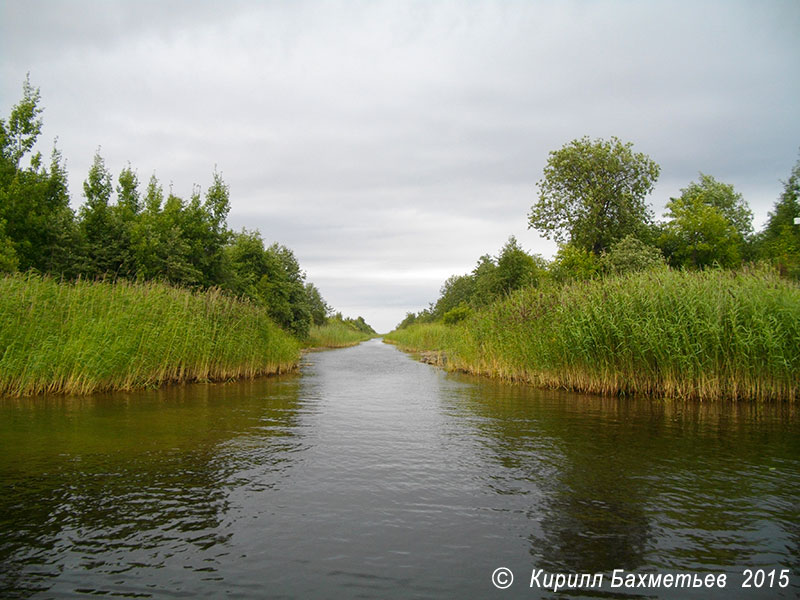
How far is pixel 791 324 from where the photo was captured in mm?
11289

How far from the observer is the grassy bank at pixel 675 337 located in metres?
11.4

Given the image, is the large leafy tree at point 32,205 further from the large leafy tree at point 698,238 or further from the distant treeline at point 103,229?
the large leafy tree at point 698,238

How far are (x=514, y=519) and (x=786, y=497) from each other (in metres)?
3.06

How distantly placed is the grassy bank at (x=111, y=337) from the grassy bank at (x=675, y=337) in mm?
10352

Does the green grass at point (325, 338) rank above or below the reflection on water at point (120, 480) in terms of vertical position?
above

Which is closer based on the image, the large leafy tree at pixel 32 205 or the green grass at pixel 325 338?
the large leafy tree at pixel 32 205

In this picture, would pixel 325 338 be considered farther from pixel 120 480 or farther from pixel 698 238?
pixel 120 480

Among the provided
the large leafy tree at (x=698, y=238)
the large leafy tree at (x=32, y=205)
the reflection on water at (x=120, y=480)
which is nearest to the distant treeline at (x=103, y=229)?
the large leafy tree at (x=32, y=205)

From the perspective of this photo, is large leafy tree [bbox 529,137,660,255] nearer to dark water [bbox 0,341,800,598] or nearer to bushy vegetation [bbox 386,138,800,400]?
bushy vegetation [bbox 386,138,800,400]

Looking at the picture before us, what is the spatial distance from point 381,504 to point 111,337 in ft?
35.0

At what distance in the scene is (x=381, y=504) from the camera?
4988mm

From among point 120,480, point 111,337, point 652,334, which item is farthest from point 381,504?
point 111,337

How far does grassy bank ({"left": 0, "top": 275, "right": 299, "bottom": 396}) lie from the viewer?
1133 centimetres

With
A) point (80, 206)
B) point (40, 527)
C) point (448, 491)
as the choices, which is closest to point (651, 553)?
point (448, 491)
